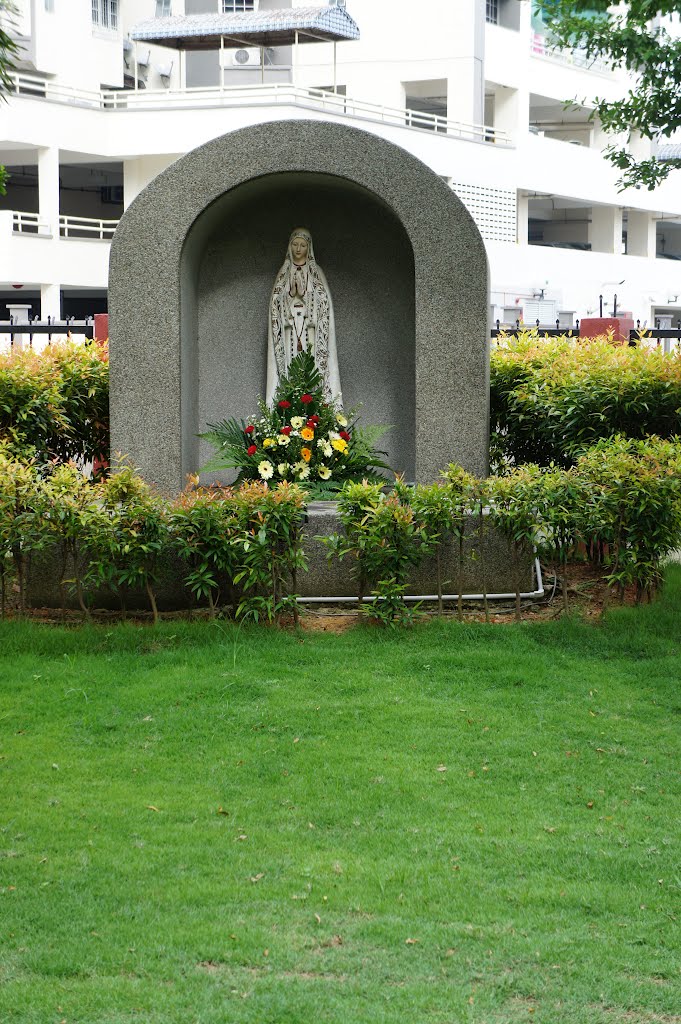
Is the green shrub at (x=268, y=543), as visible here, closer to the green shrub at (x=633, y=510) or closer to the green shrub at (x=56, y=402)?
the green shrub at (x=633, y=510)

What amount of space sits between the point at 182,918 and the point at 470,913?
0.92 m

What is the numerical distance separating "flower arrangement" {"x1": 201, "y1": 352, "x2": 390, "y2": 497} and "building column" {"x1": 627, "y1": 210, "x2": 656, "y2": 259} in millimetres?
36722

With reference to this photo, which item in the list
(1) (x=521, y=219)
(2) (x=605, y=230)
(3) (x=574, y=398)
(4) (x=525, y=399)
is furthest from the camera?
(2) (x=605, y=230)

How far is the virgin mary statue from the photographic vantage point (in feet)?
31.1

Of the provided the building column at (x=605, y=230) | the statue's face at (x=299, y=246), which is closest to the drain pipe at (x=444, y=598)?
the statue's face at (x=299, y=246)

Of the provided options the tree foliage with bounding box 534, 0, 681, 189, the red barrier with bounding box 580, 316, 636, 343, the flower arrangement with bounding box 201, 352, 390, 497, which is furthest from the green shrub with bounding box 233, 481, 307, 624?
the red barrier with bounding box 580, 316, 636, 343

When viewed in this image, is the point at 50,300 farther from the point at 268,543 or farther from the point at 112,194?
the point at 268,543

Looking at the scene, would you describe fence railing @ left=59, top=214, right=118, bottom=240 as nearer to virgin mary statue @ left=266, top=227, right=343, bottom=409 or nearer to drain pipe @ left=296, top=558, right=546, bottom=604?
virgin mary statue @ left=266, top=227, right=343, bottom=409

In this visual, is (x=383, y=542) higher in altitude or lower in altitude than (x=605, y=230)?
lower

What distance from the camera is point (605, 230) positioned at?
42125 mm

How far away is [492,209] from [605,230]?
8.38m

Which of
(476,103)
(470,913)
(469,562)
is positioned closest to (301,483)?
(469,562)

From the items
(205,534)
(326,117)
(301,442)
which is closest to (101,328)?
(301,442)

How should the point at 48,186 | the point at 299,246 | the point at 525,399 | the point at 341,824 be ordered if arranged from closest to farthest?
the point at 341,824 < the point at 525,399 < the point at 299,246 < the point at 48,186
